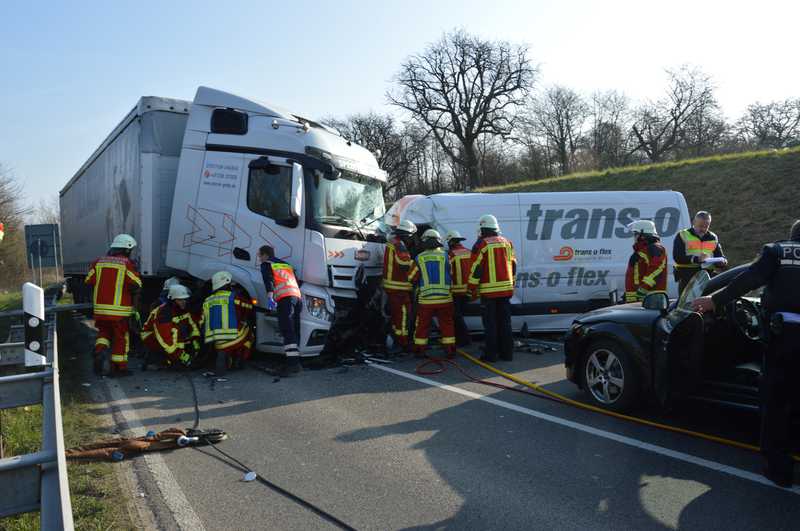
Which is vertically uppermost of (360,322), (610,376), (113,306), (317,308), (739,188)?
(739,188)

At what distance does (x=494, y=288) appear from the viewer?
8094 mm

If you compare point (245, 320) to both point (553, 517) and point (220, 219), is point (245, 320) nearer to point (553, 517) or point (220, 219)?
point (220, 219)

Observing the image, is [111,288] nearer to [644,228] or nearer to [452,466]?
[452,466]

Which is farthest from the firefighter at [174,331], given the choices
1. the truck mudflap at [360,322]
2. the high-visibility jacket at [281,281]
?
the truck mudflap at [360,322]

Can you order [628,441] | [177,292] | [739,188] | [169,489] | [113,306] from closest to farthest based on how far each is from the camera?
[169,489], [628,441], [113,306], [177,292], [739,188]

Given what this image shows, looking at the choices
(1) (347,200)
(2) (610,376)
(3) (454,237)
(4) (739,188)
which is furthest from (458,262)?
(4) (739,188)

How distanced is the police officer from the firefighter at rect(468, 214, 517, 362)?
4.29 meters

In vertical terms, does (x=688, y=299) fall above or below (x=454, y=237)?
below

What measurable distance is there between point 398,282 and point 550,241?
2831mm

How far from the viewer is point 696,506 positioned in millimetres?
3686

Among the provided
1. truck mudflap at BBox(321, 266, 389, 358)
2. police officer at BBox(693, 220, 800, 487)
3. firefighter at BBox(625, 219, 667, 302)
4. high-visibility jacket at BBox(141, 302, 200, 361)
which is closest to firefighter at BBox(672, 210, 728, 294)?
firefighter at BBox(625, 219, 667, 302)

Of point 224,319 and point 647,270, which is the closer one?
point 224,319

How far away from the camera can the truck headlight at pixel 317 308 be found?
789 cm

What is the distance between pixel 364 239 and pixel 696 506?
588 cm
